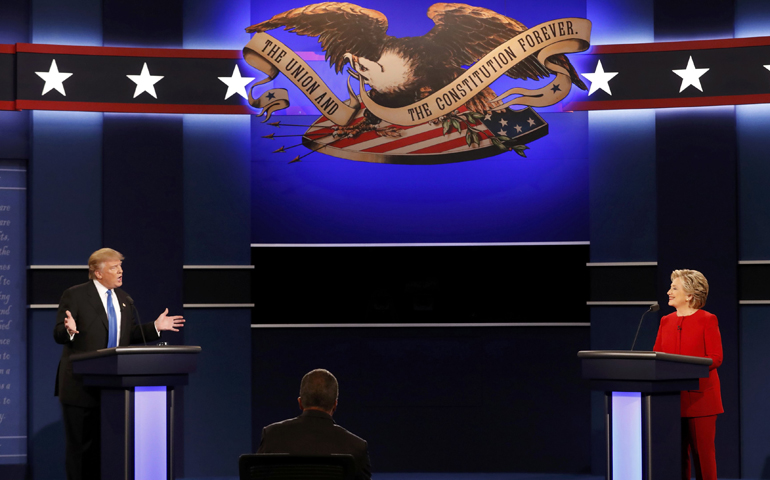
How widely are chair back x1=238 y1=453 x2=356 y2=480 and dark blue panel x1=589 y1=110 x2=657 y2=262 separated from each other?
3.96m

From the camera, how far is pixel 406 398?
221 inches

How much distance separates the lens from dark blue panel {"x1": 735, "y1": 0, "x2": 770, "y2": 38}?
5.60 meters

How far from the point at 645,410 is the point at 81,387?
2977 millimetres

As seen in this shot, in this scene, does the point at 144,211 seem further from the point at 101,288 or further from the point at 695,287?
the point at 695,287

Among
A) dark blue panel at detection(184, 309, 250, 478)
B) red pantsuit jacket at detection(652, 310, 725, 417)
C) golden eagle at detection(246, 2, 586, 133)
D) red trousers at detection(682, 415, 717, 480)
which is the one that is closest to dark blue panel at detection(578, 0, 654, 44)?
golden eagle at detection(246, 2, 586, 133)

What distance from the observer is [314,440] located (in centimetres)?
234

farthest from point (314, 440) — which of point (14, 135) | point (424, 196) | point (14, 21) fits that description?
point (14, 21)

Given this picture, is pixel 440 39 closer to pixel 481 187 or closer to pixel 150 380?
pixel 481 187

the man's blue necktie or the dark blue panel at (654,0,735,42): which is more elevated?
the dark blue panel at (654,0,735,42)

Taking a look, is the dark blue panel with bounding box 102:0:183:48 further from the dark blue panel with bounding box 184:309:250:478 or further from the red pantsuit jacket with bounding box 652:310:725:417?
the red pantsuit jacket with bounding box 652:310:725:417

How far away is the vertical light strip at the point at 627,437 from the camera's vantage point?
3.61 m

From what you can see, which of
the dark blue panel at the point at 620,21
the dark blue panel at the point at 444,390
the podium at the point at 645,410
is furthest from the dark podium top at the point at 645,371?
the dark blue panel at the point at 620,21

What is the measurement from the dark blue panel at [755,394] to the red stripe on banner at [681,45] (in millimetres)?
1957

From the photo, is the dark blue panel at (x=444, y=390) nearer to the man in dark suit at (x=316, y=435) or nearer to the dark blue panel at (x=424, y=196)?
the dark blue panel at (x=424, y=196)
